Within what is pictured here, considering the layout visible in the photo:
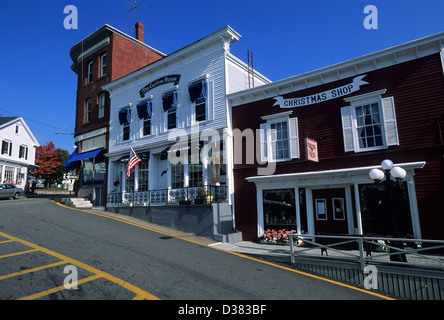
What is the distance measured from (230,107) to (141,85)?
747 cm

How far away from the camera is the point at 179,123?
16406mm

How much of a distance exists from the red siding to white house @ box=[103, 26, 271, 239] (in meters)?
3.01

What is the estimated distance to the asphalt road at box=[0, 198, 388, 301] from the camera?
5.89 meters

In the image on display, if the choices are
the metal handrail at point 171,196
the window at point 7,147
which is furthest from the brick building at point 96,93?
the window at point 7,147

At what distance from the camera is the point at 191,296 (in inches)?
227

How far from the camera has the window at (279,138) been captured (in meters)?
12.6

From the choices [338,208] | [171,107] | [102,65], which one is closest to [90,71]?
[102,65]

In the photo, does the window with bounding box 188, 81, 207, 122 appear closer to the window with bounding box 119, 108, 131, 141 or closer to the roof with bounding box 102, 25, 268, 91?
the roof with bounding box 102, 25, 268, 91

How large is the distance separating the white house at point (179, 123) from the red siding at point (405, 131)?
9.88 ft

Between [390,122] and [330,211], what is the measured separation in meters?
3.98

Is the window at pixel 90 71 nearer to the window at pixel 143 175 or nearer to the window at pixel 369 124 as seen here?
the window at pixel 143 175

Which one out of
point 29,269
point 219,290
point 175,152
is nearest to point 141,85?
point 175,152

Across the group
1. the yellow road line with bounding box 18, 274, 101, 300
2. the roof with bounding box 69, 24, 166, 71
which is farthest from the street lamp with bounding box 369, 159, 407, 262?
the roof with bounding box 69, 24, 166, 71

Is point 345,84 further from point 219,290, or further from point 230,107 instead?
point 219,290
